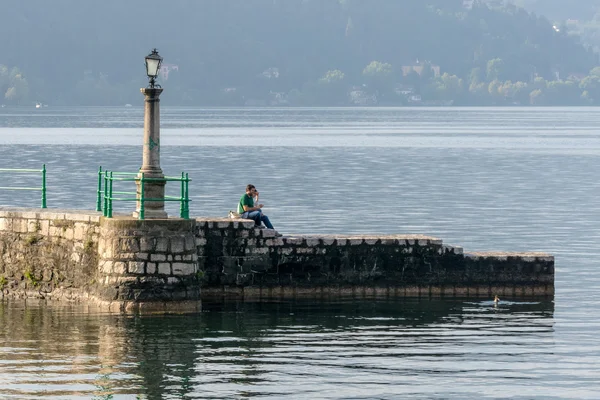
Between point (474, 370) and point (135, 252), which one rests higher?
point (135, 252)

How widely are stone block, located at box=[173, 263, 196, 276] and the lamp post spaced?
0.87m

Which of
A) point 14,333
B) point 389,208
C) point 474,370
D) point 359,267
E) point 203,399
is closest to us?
point 203,399

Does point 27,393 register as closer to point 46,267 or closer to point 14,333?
point 14,333

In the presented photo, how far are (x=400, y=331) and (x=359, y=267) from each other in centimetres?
290

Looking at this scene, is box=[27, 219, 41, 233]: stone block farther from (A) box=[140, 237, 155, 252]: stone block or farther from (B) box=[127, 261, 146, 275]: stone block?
(A) box=[140, 237, 155, 252]: stone block

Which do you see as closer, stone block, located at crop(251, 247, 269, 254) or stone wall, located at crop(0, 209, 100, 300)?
stone wall, located at crop(0, 209, 100, 300)

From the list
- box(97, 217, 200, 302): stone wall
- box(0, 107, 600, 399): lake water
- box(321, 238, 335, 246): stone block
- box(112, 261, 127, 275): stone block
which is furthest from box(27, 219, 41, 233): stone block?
box(321, 238, 335, 246): stone block

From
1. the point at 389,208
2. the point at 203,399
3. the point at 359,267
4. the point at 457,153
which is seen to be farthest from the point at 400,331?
the point at 457,153

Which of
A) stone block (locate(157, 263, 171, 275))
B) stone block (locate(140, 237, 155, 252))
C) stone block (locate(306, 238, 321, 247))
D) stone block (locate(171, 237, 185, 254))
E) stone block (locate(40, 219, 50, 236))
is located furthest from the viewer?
stone block (locate(306, 238, 321, 247))

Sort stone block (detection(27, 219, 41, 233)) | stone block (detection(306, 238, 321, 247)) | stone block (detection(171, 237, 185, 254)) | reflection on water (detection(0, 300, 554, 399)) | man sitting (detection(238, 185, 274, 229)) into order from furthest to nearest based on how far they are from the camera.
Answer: man sitting (detection(238, 185, 274, 229)) < stone block (detection(306, 238, 321, 247)) < stone block (detection(27, 219, 41, 233)) < stone block (detection(171, 237, 185, 254)) < reflection on water (detection(0, 300, 554, 399))

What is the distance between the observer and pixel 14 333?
23531 mm

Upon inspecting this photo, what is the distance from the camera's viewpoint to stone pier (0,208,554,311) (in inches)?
949

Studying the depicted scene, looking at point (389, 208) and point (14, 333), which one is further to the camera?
point (389, 208)

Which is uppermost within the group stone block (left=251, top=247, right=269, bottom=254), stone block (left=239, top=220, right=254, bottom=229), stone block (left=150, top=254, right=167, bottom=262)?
stone block (left=239, top=220, right=254, bottom=229)
